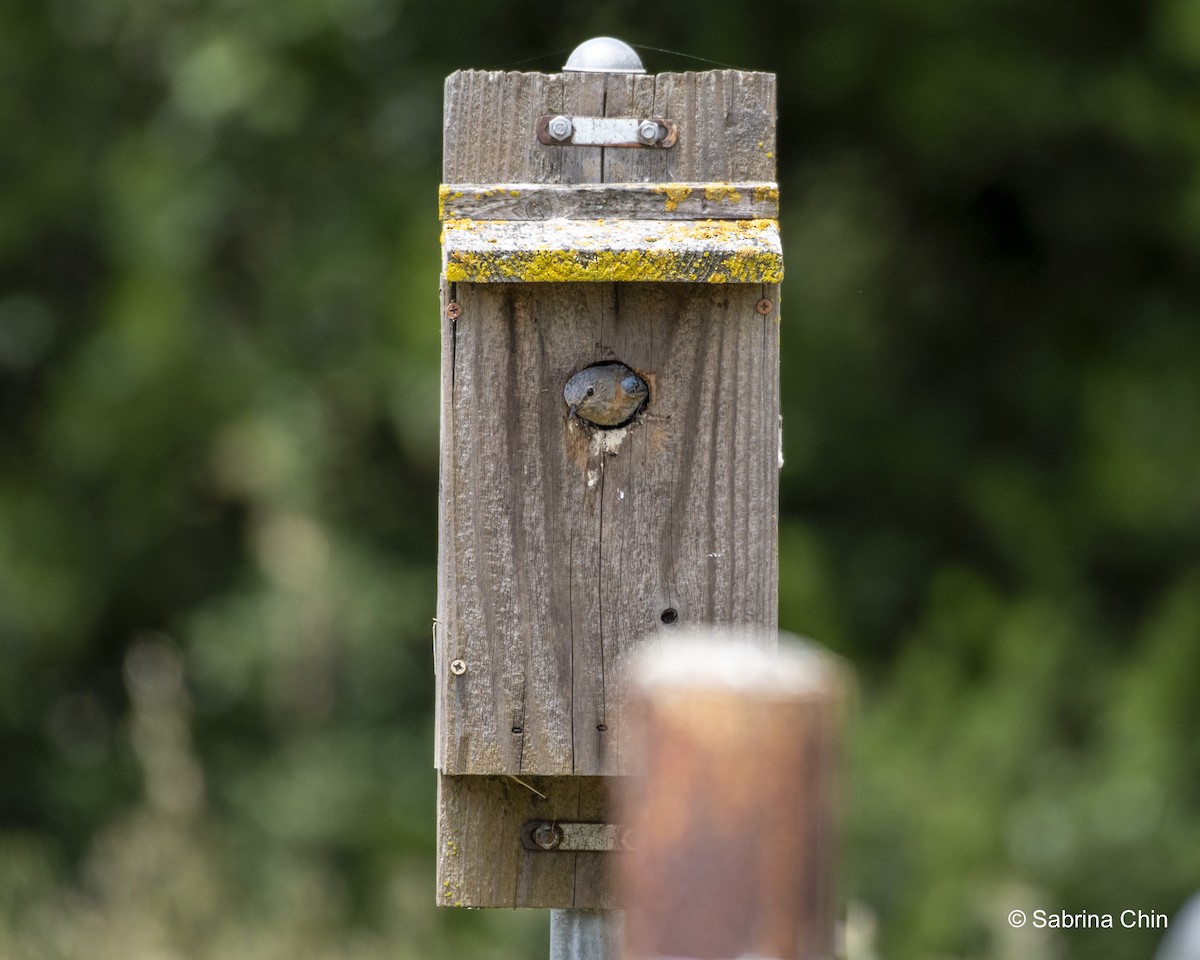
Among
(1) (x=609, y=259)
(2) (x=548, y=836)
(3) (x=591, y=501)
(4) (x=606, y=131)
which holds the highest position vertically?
(4) (x=606, y=131)

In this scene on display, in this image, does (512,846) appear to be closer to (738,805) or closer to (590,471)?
(590,471)

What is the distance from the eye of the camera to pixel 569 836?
74.9 inches

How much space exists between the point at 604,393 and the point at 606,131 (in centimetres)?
29

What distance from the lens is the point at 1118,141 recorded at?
621 cm

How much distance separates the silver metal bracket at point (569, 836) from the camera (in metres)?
1.90

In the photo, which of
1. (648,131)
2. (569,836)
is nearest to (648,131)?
(648,131)

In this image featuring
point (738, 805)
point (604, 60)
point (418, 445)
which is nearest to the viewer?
point (738, 805)

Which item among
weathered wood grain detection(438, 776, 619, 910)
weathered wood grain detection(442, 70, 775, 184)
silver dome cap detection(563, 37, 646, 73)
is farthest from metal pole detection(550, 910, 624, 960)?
silver dome cap detection(563, 37, 646, 73)

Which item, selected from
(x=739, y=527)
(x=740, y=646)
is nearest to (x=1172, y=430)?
(x=739, y=527)

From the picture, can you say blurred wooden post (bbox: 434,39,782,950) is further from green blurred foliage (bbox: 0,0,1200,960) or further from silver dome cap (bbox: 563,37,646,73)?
green blurred foliage (bbox: 0,0,1200,960)

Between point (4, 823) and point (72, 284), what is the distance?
2.15 meters

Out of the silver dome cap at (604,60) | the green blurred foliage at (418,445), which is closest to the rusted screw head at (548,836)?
the silver dome cap at (604,60)

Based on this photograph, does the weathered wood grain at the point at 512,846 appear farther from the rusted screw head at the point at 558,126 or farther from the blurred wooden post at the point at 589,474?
the rusted screw head at the point at 558,126

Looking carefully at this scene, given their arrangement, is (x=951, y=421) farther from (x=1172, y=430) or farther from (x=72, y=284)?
(x=72, y=284)
